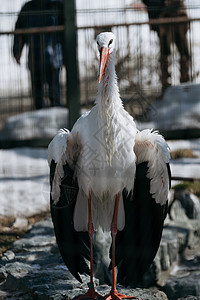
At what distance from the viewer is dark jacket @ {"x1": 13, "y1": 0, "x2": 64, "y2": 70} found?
3.32m

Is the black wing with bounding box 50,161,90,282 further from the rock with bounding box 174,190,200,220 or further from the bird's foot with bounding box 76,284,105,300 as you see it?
the rock with bounding box 174,190,200,220

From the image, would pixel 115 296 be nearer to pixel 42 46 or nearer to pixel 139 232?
pixel 139 232

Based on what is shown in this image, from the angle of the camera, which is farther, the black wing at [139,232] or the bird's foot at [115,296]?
the black wing at [139,232]

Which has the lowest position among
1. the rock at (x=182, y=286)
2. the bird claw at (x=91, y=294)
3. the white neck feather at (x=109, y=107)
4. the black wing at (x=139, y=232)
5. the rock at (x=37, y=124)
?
the rock at (x=182, y=286)

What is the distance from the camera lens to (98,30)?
3482 mm

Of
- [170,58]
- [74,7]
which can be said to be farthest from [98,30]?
[170,58]

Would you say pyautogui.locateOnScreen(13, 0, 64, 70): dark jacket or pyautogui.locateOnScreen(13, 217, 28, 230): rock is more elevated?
pyautogui.locateOnScreen(13, 0, 64, 70): dark jacket

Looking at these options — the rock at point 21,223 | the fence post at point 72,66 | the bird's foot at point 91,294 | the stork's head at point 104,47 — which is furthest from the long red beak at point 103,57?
the rock at point 21,223

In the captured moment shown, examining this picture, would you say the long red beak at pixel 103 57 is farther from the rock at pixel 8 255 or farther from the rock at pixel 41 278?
the rock at pixel 8 255

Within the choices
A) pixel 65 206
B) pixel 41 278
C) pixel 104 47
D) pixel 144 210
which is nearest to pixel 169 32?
pixel 104 47

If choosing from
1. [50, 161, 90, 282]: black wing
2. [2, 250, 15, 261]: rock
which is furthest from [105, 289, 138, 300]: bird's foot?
[2, 250, 15, 261]: rock

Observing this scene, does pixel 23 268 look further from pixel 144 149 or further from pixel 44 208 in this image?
pixel 44 208

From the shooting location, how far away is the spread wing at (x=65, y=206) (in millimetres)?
2109

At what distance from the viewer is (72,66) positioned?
10.7 feet
